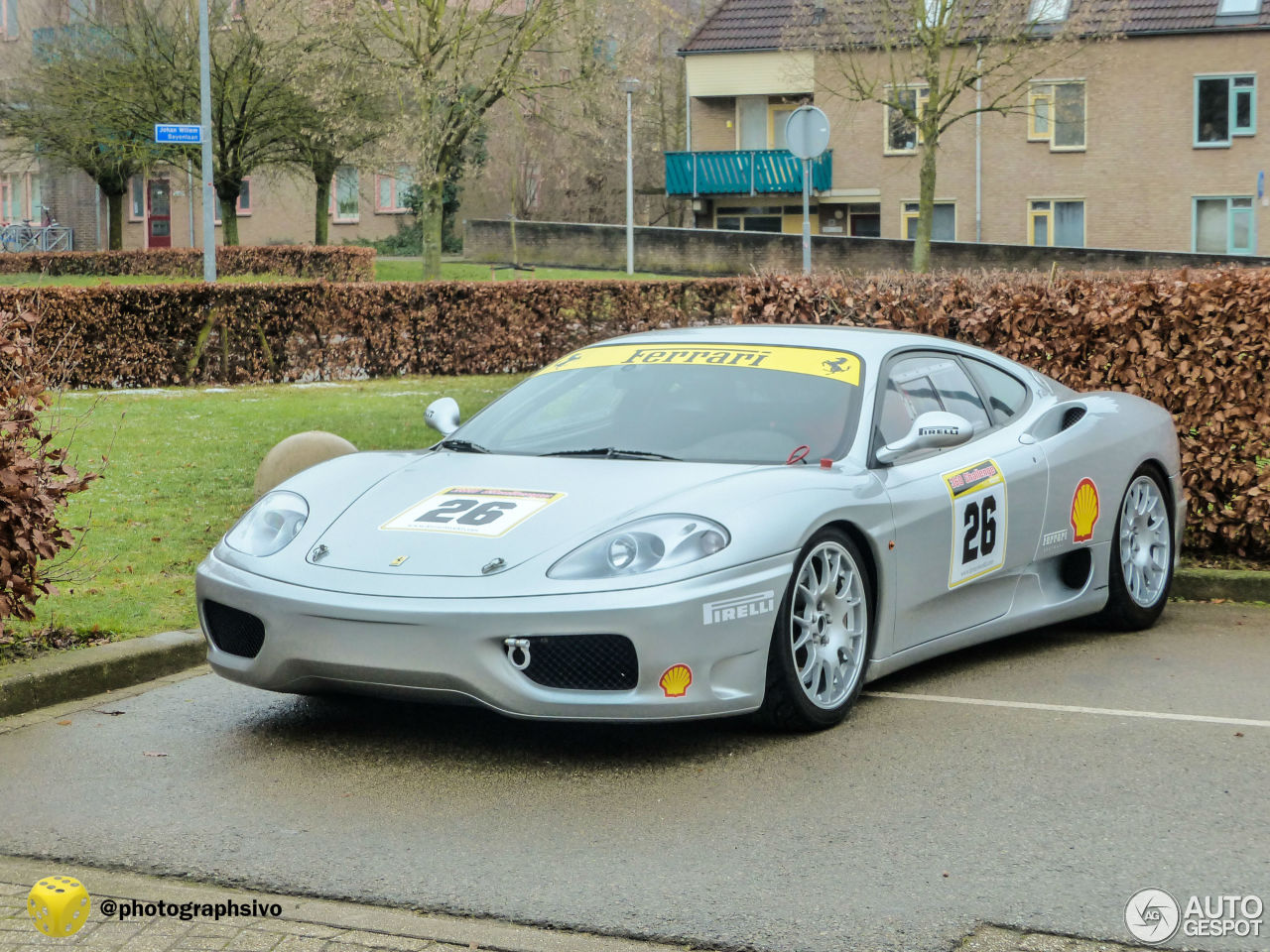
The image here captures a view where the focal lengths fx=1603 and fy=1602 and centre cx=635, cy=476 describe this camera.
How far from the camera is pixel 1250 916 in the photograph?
3.77m

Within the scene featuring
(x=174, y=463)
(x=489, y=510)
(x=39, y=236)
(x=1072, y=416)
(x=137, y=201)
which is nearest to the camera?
(x=489, y=510)

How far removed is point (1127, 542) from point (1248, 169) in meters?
37.3

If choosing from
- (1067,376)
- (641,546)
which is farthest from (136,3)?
(641,546)

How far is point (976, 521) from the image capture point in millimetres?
6262

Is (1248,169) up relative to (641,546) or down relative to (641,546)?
up

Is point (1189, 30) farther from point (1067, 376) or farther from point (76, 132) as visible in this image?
point (1067, 376)

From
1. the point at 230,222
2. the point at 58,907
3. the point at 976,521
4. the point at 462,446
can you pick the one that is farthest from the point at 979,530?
the point at 230,222

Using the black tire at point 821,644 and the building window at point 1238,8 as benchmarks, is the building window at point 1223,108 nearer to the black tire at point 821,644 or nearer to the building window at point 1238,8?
the building window at point 1238,8

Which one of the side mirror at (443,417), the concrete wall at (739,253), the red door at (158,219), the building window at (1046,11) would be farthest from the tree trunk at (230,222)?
the side mirror at (443,417)

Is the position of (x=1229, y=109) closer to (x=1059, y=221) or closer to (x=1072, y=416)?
(x=1059, y=221)

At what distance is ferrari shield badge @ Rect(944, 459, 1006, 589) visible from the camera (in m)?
6.15

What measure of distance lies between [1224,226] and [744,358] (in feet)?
127

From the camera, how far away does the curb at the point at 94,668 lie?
5.80 meters

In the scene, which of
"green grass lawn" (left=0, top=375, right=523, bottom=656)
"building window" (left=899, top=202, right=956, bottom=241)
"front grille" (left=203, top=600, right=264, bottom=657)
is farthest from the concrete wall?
"front grille" (left=203, top=600, right=264, bottom=657)
